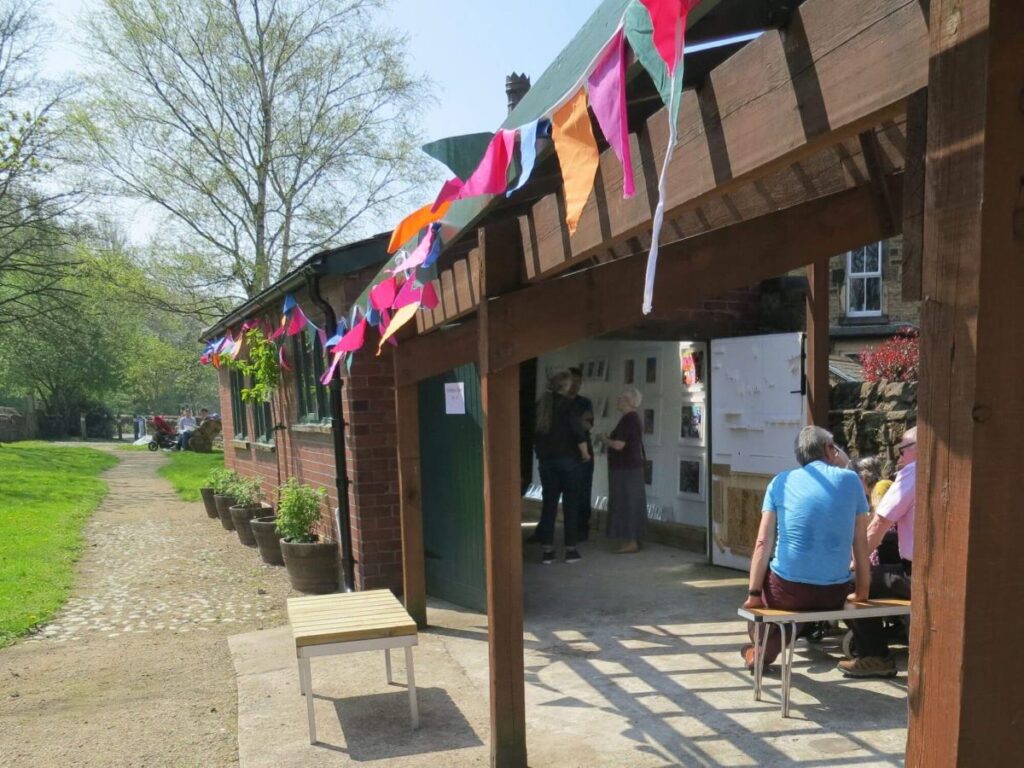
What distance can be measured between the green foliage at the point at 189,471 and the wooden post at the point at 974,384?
13.3m

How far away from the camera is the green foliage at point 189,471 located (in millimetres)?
16297

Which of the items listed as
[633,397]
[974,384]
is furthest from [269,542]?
[974,384]

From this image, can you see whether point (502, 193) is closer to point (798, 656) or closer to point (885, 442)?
point (798, 656)

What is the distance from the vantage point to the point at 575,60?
2.43 meters

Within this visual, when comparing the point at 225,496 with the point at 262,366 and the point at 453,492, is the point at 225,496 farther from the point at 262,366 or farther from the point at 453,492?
the point at 453,492

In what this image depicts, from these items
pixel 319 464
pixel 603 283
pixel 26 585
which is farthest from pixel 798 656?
pixel 26 585

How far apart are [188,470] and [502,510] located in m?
19.9

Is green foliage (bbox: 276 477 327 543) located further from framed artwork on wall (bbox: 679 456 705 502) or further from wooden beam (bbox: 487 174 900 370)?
wooden beam (bbox: 487 174 900 370)

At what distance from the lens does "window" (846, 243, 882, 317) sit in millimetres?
15227

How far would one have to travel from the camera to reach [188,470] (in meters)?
21.3

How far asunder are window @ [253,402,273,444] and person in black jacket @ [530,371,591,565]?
4.73 m

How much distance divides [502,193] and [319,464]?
5905 mm

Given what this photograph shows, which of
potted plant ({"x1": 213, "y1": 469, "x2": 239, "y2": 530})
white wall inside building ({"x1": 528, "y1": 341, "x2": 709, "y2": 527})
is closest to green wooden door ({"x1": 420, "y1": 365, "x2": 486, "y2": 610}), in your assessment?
white wall inside building ({"x1": 528, "y1": 341, "x2": 709, "y2": 527})

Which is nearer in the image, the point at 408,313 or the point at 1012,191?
the point at 1012,191
